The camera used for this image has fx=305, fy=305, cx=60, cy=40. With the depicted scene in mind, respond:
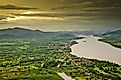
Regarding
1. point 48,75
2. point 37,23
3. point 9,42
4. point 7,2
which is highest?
point 7,2

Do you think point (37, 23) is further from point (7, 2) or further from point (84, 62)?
point (84, 62)

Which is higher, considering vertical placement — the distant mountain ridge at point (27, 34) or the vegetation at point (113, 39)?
the distant mountain ridge at point (27, 34)

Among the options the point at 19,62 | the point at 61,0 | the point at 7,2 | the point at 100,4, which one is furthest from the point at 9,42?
the point at 100,4

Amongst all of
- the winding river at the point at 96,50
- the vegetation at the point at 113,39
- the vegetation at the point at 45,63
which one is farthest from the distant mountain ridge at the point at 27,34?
the vegetation at the point at 113,39

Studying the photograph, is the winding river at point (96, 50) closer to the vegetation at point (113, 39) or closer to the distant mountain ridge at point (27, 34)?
the vegetation at point (113, 39)

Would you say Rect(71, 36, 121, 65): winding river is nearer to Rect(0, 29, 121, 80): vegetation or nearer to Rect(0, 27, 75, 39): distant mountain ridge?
Rect(0, 29, 121, 80): vegetation

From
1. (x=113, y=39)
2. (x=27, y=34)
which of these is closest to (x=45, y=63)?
(x=27, y=34)

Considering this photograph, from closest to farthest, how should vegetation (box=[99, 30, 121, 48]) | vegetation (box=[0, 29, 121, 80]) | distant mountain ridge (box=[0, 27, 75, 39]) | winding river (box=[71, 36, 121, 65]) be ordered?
vegetation (box=[0, 29, 121, 80]), distant mountain ridge (box=[0, 27, 75, 39]), winding river (box=[71, 36, 121, 65]), vegetation (box=[99, 30, 121, 48])

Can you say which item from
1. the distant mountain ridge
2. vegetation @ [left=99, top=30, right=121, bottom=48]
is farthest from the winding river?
the distant mountain ridge
